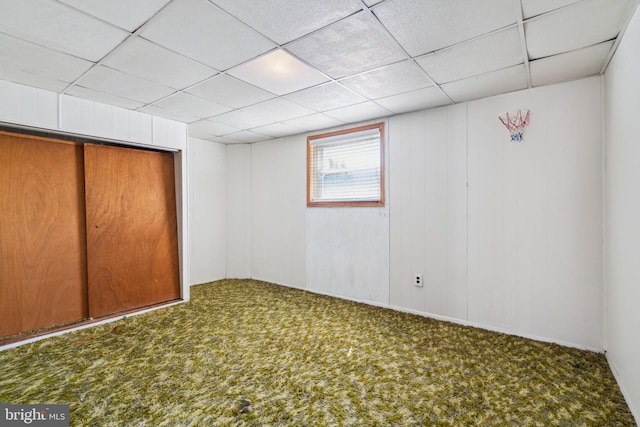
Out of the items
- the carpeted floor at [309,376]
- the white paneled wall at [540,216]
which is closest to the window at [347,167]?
the white paneled wall at [540,216]

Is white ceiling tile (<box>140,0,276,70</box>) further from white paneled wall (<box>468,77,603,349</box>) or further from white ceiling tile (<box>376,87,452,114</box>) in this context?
white paneled wall (<box>468,77,603,349</box>)

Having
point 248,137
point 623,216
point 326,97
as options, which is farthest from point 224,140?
point 623,216

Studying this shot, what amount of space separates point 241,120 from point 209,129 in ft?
2.56

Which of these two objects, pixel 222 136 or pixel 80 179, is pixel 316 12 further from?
pixel 222 136

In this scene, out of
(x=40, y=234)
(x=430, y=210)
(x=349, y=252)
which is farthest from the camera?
(x=349, y=252)

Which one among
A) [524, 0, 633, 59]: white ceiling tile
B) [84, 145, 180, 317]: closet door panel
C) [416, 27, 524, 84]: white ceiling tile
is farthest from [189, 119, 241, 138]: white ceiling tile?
[524, 0, 633, 59]: white ceiling tile

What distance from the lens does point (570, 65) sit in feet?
8.10

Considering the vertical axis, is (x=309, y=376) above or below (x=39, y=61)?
below

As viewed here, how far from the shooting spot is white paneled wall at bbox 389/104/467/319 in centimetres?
339

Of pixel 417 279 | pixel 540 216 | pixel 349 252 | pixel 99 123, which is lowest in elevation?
pixel 417 279

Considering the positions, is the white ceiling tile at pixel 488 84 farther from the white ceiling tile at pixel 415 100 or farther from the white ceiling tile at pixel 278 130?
the white ceiling tile at pixel 278 130

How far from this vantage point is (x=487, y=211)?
322 centimetres

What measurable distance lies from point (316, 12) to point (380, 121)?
232 cm

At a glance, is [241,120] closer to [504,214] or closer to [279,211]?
[279,211]
